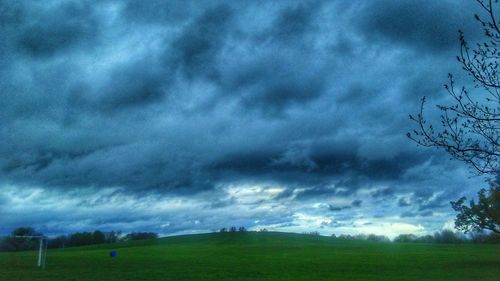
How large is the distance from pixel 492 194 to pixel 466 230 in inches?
244

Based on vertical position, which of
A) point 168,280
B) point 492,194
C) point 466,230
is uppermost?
point 492,194

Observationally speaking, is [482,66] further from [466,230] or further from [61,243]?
[61,243]

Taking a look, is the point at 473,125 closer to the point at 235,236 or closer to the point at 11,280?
the point at 11,280

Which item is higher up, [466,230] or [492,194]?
[492,194]

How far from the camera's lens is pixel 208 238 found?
497ft

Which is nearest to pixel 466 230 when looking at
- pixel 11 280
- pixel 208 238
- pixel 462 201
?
pixel 462 201

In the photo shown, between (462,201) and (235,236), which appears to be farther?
(235,236)

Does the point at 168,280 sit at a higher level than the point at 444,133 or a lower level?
lower

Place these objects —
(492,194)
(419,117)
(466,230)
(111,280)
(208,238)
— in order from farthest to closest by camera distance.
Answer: (208,238) → (466,230) → (492,194) → (111,280) → (419,117)

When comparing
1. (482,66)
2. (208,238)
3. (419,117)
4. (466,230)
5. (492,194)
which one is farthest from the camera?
(208,238)

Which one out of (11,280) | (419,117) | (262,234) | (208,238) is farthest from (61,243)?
(419,117)

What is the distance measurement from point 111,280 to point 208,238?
393 feet

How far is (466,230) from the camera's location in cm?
5269

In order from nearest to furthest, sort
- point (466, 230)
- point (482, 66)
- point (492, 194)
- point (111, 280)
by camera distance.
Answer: point (482, 66)
point (111, 280)
point (492, 194)
point (466, 230)
